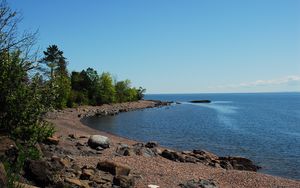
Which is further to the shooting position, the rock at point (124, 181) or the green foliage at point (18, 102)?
the rock at point (124, 181)

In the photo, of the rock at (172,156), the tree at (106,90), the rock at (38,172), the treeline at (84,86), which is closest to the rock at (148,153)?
the rock at (172,156)

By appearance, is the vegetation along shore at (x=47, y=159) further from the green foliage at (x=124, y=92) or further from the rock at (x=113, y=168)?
the green foliage at (x=124, y=92)

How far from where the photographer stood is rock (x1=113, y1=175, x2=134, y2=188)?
60.4 ft

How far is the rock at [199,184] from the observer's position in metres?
20.2

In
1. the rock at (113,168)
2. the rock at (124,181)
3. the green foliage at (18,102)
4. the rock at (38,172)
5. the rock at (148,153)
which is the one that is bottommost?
the rock at (148,153)

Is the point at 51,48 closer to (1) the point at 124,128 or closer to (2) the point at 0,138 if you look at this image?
(1) the point at 124,128

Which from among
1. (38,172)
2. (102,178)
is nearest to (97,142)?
(102,178)

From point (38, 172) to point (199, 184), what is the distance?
29.2 feet

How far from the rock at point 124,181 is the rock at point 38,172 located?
12.0ft

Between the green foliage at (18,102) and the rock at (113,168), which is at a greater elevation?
the green foliage at (18,102)

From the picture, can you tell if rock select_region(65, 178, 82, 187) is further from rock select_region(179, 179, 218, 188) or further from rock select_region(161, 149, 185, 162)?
rock select_region(161, 149, 185, 162)

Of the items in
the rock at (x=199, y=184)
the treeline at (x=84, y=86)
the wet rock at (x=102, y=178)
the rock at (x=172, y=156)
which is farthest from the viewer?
the treeline at (x=84, y=86)

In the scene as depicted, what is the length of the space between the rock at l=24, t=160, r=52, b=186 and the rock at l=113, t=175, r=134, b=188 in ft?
12.0

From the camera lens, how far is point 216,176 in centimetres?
2439
